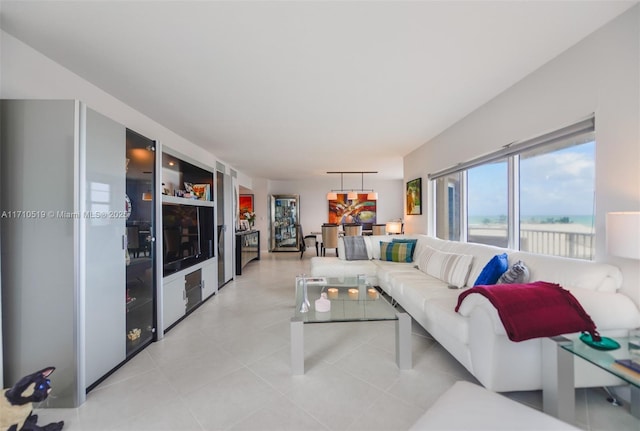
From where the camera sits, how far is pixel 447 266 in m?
2.83

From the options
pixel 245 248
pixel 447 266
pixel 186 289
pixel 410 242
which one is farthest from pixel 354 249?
pixel 245 248

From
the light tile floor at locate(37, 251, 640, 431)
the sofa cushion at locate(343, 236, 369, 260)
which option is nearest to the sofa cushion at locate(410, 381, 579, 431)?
the light tile floor at locate(37, 251, 640, 431)

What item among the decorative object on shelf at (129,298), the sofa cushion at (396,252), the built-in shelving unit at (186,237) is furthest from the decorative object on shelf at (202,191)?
the sofa cushion at (396,252)

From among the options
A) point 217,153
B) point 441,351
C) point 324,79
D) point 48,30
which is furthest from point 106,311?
point 217,153

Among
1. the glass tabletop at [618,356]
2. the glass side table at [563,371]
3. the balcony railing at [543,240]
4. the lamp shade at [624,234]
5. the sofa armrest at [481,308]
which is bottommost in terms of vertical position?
the glass side table at [563,371]

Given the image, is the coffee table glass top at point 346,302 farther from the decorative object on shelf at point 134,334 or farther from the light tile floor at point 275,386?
the decorative object on shelf at point 134,334

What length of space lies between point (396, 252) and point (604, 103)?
109 inches

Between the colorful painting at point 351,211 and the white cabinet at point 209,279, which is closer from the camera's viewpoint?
the white cabinet at point 209,279

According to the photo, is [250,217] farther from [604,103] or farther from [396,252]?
[604,103]

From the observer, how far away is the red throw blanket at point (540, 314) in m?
1.43

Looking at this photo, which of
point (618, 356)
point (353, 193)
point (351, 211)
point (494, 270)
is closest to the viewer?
point (618, 356)

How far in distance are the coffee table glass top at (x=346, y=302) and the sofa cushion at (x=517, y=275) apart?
917 millimetres

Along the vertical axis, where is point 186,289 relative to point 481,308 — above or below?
below

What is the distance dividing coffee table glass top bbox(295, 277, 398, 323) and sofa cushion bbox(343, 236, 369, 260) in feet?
3.13
